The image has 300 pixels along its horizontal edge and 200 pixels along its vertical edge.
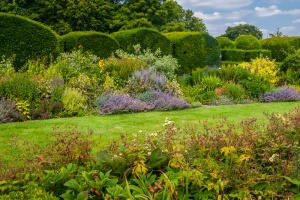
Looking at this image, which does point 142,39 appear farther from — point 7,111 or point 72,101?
point 7,111

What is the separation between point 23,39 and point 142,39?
515 cm

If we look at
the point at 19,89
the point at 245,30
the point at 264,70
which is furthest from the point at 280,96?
the point at 245,30

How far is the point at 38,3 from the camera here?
27.3 meters

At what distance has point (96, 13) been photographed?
2864 cm

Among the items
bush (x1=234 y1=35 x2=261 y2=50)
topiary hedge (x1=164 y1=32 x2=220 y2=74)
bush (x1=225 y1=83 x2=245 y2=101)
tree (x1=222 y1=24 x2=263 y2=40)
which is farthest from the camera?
tree (x1=222 y1=24 x2=263 y2=40)

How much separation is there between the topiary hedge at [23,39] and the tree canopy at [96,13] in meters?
13.8

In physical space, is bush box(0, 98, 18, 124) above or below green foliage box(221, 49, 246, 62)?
below

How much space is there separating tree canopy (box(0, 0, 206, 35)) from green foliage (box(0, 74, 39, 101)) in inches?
713

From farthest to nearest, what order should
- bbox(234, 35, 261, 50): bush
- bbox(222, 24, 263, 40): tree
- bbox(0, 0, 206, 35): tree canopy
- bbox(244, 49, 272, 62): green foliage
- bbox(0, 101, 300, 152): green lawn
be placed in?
bbox(222, 24, 263, 40): tree → bbox(0, 0, 206, 35): tree canopy → bbox(234, 35, 261, 50): bush → bbox(244, 49, 272, 62): green foliage → bbox(0, 101, 300, 152): green lawn

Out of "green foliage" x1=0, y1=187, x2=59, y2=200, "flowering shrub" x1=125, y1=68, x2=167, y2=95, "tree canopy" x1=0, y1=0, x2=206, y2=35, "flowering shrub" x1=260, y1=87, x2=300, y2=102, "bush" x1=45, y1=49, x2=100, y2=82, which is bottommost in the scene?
"flowering shrub" x1=260, y1=87, x2=300, y2=102

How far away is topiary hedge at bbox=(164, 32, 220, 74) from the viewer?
56.1 ft

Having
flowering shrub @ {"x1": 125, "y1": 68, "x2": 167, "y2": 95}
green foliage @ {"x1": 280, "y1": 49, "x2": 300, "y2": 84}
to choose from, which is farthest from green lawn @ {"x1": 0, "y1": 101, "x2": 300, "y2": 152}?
green foliage @ {"x1": 280, "y1": 49, "x2": 300, "y2": 84}

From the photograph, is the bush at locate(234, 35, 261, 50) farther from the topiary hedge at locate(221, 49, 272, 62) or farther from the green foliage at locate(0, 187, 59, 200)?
the green foliage at locate(0, 187, 59, 200)

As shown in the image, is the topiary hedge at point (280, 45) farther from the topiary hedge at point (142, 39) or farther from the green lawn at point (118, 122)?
the green lawn at point (118, 122)
